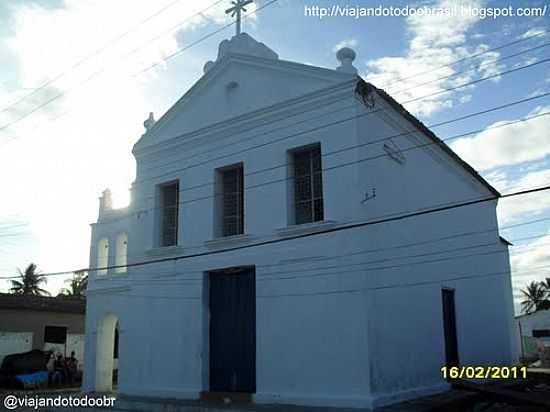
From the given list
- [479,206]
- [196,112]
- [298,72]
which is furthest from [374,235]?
[479,206]

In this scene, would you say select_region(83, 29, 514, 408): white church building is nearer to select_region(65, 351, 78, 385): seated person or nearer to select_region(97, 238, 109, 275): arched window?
select_region(97, 238, 109, 275): arched window

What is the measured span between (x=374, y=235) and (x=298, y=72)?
14.1 feet

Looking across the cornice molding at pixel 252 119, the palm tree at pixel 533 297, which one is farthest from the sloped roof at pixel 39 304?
the palm tree at pixel 533 297

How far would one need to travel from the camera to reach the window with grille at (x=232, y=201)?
589 inches

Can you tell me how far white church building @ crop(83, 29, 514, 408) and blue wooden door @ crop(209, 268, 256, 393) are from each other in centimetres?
4

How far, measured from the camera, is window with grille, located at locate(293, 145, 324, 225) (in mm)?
13469

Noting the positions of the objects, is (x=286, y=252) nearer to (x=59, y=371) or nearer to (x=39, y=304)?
(x=59, y=371)

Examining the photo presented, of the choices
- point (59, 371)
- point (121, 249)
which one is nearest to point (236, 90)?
point (121, 249)

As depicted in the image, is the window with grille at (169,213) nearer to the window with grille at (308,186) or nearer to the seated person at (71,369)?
the window with grille at (308,186)

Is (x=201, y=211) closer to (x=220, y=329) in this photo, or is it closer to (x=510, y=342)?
(x=220, y=329)

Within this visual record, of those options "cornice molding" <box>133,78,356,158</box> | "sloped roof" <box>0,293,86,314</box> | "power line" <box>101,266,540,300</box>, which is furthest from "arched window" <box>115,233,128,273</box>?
"sloped roof" <box>0,293,86,314</box>

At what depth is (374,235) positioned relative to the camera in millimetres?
12820
